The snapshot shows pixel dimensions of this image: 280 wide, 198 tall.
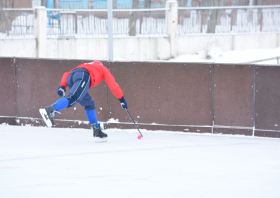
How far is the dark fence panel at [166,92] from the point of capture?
7.13 m

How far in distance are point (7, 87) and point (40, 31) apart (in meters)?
9.40

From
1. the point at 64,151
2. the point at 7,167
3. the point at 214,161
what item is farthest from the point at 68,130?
the point at 214,161

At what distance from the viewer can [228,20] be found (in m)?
21.2

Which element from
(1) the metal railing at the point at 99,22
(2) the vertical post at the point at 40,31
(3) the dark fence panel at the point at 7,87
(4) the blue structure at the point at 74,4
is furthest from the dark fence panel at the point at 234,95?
(4) the blue structure at the point at 74,4

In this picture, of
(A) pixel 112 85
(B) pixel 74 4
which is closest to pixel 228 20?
(B) pixel 74 4

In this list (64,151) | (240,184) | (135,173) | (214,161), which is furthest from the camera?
(64,151)

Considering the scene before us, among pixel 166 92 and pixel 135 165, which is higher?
pixel 166 92

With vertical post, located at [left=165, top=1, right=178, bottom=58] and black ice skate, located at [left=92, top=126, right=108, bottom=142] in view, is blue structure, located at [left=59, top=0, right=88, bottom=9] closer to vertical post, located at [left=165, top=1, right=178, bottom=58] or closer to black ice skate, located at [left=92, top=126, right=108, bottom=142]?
vertical post, located at [left=165, top=1, right=178, bottom=58]

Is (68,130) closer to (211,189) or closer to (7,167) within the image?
(7,167)

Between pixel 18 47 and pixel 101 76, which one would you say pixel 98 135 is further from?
pixel 18 47

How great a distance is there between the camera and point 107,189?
420cm

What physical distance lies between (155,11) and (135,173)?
15.7 meters

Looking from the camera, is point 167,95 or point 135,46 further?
point 135,46

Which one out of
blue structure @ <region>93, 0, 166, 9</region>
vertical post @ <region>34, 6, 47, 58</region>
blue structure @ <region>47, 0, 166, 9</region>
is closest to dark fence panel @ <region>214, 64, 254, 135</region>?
vertical post @ <region>34, 6, 47, 58</region>
